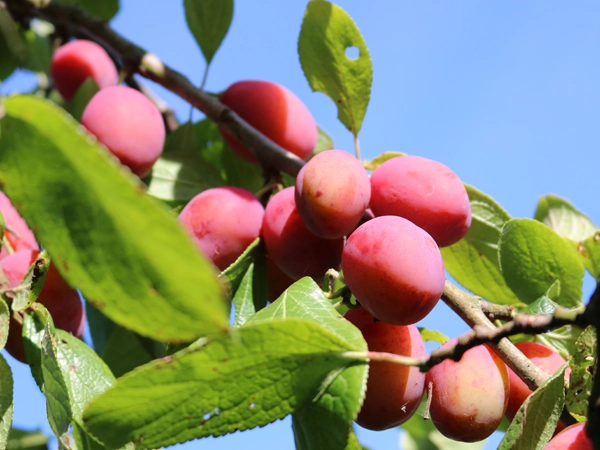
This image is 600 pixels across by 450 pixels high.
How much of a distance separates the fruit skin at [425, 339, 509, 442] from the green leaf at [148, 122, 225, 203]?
2.07ft

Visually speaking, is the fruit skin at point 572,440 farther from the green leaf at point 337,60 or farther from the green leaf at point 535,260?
the green leaf at point 337,60

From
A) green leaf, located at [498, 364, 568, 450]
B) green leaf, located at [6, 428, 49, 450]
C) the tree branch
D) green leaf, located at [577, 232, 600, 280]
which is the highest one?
the tree branch

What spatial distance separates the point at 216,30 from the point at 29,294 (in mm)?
802

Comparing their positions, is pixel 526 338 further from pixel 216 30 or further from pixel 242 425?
pixel 216 30

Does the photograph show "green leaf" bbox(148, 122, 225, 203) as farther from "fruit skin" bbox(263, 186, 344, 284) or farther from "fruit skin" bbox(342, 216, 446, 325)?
"fruit skin" bbox(342, 216, 446, 325)

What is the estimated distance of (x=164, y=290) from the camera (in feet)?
1.27

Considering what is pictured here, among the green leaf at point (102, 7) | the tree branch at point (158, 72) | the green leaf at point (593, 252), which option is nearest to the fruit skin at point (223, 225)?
the tree branch at point (158, 72)

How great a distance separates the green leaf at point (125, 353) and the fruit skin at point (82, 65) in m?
A: 0.59

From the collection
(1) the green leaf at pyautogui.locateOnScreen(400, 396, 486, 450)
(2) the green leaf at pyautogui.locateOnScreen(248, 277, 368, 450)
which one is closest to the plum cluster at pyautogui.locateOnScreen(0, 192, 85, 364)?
(2) the green leaf at pyautogui.locateOnScreen(248, 277, 368, 450)

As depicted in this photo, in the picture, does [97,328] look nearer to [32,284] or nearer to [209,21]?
[32,284]

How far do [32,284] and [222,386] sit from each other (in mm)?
348

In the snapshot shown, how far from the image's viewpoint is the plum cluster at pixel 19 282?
904 mm

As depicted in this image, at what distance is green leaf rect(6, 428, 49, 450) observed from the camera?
4.83 feet

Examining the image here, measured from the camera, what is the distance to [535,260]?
971 millimetres
